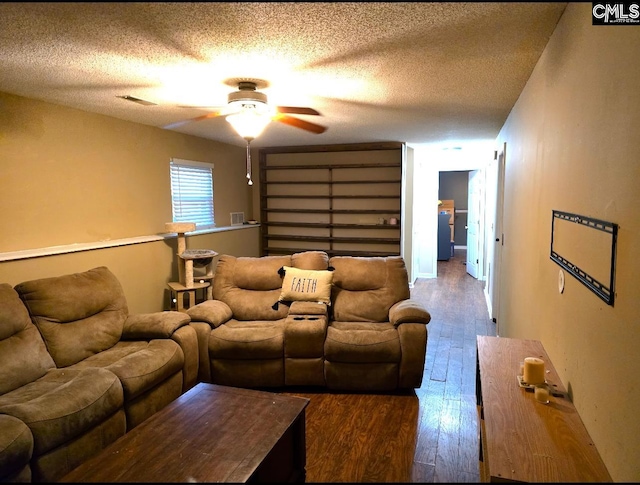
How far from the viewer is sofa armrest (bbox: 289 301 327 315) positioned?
3480 mm

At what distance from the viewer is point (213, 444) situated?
6.03 feet

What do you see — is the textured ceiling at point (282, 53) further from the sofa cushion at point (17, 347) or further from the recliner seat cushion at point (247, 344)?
the recliner seat cushion at point (247, 344)

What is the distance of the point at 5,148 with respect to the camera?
126 inches

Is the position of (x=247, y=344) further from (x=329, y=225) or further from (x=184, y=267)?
(x=329, y=225)

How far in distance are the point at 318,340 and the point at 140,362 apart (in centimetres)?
129

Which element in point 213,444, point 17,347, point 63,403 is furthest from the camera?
point 17,347

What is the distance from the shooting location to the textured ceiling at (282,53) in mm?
1837

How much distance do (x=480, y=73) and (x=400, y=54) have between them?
722mm

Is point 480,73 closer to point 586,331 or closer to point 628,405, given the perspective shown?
point 586,331

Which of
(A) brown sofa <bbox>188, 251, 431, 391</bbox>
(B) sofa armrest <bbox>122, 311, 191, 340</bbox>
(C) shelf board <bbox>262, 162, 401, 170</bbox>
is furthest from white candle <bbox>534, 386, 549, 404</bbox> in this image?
(C) shelf board <bbox>262, 162, 401, 170</bbox>

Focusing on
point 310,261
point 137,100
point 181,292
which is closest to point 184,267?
point 181,292

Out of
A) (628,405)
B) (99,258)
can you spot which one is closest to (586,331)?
(628,405)

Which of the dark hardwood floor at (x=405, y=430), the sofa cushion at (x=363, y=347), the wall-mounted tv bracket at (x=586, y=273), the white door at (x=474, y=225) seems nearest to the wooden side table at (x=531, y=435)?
the dark hardwood floor at (x=405, y=430)

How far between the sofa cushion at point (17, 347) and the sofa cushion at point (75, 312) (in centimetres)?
8
